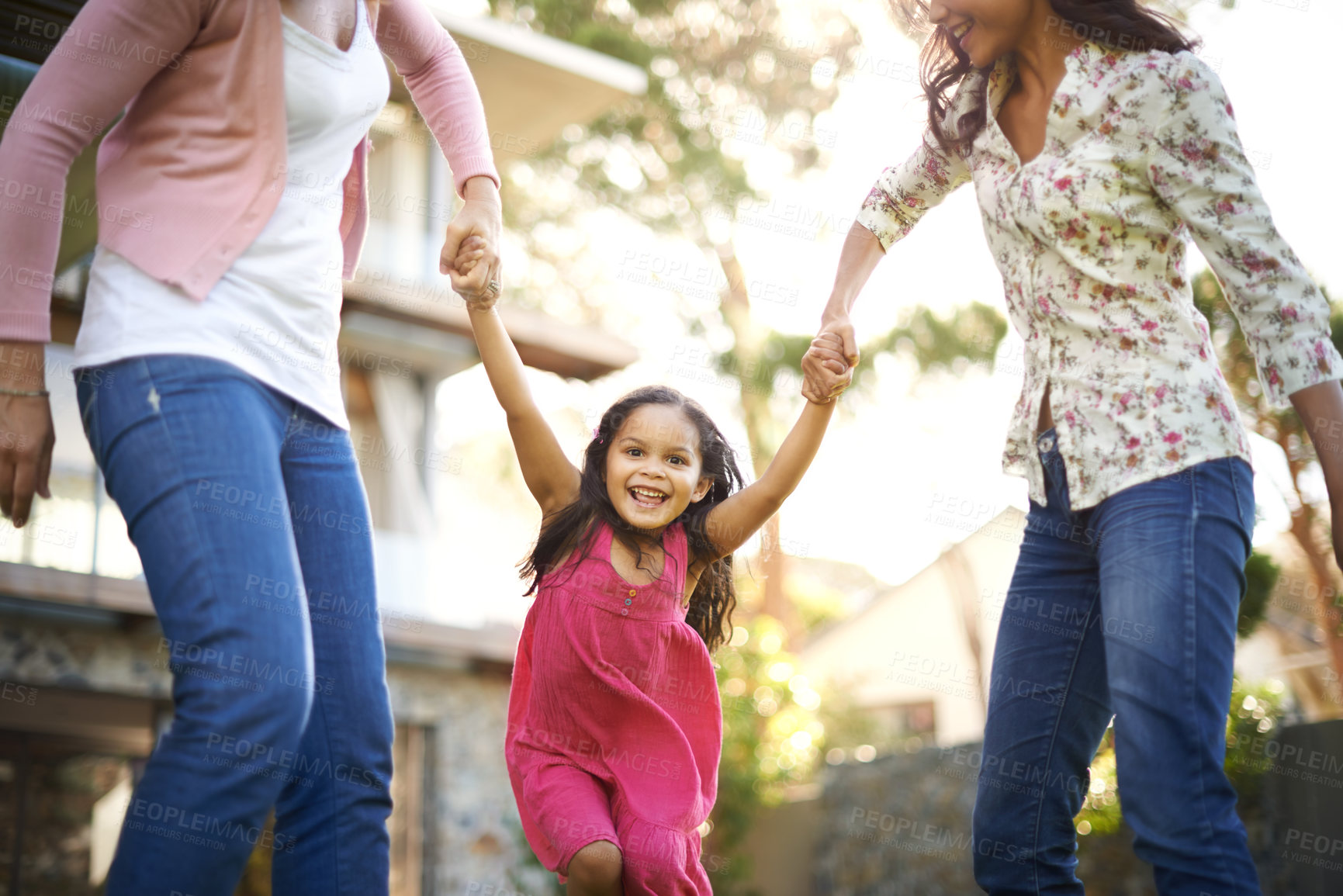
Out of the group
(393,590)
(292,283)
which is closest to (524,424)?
(292,283)

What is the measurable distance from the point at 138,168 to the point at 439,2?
7855mm

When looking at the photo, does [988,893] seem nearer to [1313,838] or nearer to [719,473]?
[719,473]

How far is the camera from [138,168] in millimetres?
1473

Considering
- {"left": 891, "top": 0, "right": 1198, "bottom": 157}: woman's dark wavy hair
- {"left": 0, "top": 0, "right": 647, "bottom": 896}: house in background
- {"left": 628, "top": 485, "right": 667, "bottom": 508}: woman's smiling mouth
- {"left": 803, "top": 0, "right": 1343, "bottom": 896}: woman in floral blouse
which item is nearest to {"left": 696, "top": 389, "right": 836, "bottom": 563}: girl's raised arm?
{"left": 628, "top": 485, "right": 667, "bottom": 508}: woman's smiling mouth

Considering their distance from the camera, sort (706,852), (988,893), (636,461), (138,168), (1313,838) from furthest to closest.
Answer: (706,852), (1313,838), (636,461), (988,893), (138,168)

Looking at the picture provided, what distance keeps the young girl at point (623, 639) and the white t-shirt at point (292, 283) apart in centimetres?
44

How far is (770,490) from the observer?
2219 mm

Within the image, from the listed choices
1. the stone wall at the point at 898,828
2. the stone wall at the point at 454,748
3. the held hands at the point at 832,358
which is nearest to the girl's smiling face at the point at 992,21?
the held hands at the point at 832,358

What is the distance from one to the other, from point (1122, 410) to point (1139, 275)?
0.67 ft

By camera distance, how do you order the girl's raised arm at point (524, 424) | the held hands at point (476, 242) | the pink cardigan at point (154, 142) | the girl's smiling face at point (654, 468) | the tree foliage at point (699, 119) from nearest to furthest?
the pink cardigan at point (154, 142) < the held hands at point (476, 242) < the girl's raised arm at point (524, 424) < the girl's smiling face at point (654, 468) < the tree foliage at point (699, 119)

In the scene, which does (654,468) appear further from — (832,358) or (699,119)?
(699,119)

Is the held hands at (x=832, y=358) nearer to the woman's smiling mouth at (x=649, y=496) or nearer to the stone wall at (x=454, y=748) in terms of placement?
the woman's smiling mouth at (x=649, y=496)

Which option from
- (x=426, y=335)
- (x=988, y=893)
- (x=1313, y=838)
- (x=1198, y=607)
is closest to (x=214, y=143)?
(x=1198, y=607)

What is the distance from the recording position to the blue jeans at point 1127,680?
1446mm
